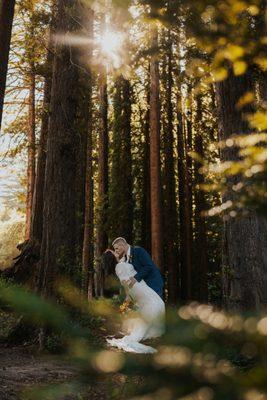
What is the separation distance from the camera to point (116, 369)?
2.58 feet

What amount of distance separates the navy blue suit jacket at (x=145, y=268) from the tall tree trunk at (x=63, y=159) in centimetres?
130

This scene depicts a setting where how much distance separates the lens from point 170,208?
23531 mm

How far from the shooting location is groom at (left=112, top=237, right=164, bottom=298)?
27.2ft

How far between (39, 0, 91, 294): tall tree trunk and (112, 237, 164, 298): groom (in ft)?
4.24

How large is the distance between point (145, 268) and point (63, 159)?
2.54 meters

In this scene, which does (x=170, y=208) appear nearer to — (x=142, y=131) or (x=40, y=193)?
(x=142, y=131)

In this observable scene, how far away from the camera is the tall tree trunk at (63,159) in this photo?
9227mm

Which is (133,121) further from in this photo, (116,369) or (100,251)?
(116,369)

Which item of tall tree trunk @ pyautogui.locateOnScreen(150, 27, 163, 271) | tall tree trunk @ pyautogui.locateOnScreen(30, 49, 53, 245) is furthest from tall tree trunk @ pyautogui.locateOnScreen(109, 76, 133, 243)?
tall tree trunk @ pyautogui.locateOnScreen(30, 49, 53, 245)

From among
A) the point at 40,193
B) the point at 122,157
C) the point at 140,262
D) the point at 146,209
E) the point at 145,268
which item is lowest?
the point at 145,268

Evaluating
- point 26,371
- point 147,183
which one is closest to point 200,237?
point 147,183

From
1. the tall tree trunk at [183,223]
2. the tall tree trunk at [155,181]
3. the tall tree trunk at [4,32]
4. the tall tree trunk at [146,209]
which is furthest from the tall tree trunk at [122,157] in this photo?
the tall tree trunk at [4,32]

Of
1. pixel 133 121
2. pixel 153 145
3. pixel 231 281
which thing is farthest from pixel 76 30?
pixel 133 121

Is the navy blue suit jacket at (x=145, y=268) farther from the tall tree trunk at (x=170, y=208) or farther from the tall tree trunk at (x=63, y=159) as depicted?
the tall tree trunk at (x=170, y=208)
